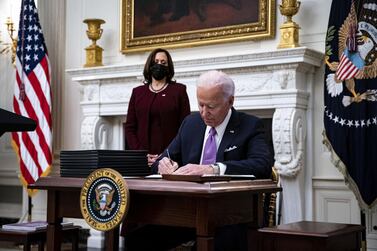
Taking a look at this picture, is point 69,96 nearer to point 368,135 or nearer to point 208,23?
point 208,23

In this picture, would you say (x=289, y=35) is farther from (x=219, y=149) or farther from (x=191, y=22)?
(x=219, y=149)

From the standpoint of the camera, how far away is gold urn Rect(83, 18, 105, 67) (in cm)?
687

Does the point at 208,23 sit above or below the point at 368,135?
above

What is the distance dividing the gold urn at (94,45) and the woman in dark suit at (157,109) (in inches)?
A: 90.7

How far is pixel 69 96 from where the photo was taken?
761 centimetres

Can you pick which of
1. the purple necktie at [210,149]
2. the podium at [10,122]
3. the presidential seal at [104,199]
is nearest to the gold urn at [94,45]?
the purple necktie at [210,149]

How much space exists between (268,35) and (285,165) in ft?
4.55

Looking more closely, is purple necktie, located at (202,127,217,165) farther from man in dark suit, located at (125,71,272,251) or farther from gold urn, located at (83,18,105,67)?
gold urn, located at (83,18,105,67)

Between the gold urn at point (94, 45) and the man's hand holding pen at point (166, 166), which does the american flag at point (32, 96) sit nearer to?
the gold urn at point (94, 45)

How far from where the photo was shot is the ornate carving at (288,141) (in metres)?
5.34

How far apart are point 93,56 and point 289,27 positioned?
2616mm

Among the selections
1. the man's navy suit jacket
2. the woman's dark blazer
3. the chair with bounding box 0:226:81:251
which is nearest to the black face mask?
the woman's dark blazer

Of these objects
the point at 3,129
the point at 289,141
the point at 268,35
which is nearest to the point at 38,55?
the point at 268,35

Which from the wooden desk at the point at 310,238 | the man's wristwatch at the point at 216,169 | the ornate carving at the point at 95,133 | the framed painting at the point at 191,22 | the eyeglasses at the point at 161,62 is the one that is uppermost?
the framed painting at the point at 191,22
